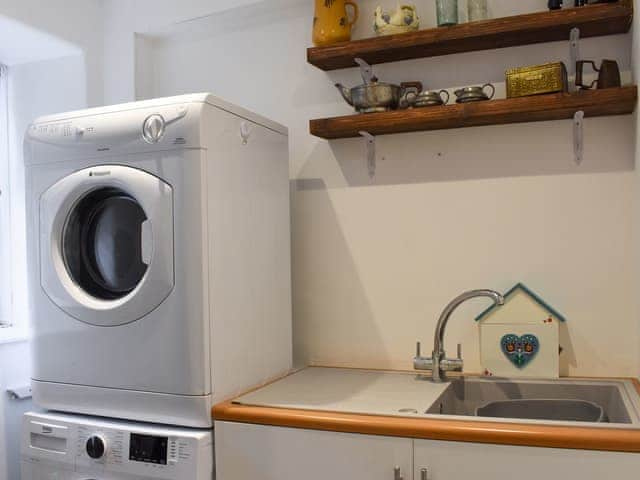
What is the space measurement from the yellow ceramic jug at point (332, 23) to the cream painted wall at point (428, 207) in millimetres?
173

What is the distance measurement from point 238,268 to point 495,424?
85 centimetres

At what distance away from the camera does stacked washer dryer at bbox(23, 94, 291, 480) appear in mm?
1765

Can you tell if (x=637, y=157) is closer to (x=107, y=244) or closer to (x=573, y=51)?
(x=573, y=51)

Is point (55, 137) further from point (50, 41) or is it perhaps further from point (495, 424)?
point (495, 424)

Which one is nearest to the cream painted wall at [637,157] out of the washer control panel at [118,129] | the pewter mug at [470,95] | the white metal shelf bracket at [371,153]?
the pewter mug at [470,95]

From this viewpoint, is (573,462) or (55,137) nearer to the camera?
(573,462)

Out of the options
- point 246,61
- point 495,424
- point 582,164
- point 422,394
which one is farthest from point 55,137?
point 582,164

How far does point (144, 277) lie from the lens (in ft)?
5.95

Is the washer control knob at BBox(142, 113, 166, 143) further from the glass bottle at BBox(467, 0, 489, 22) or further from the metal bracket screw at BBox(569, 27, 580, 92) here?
the metal bracket screw at BBox(569, 27, 580, 92)

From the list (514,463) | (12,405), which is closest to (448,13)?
(514,463)

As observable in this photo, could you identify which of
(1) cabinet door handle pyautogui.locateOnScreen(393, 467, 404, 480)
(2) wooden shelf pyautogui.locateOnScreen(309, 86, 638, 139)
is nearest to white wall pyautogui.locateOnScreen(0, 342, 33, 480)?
(2) wooden shelf pyautogui.locateOnScreen(309, 86, 638, 139)

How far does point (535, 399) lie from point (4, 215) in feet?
7.35

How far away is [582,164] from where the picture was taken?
210cm

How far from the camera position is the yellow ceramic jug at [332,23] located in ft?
7.52
